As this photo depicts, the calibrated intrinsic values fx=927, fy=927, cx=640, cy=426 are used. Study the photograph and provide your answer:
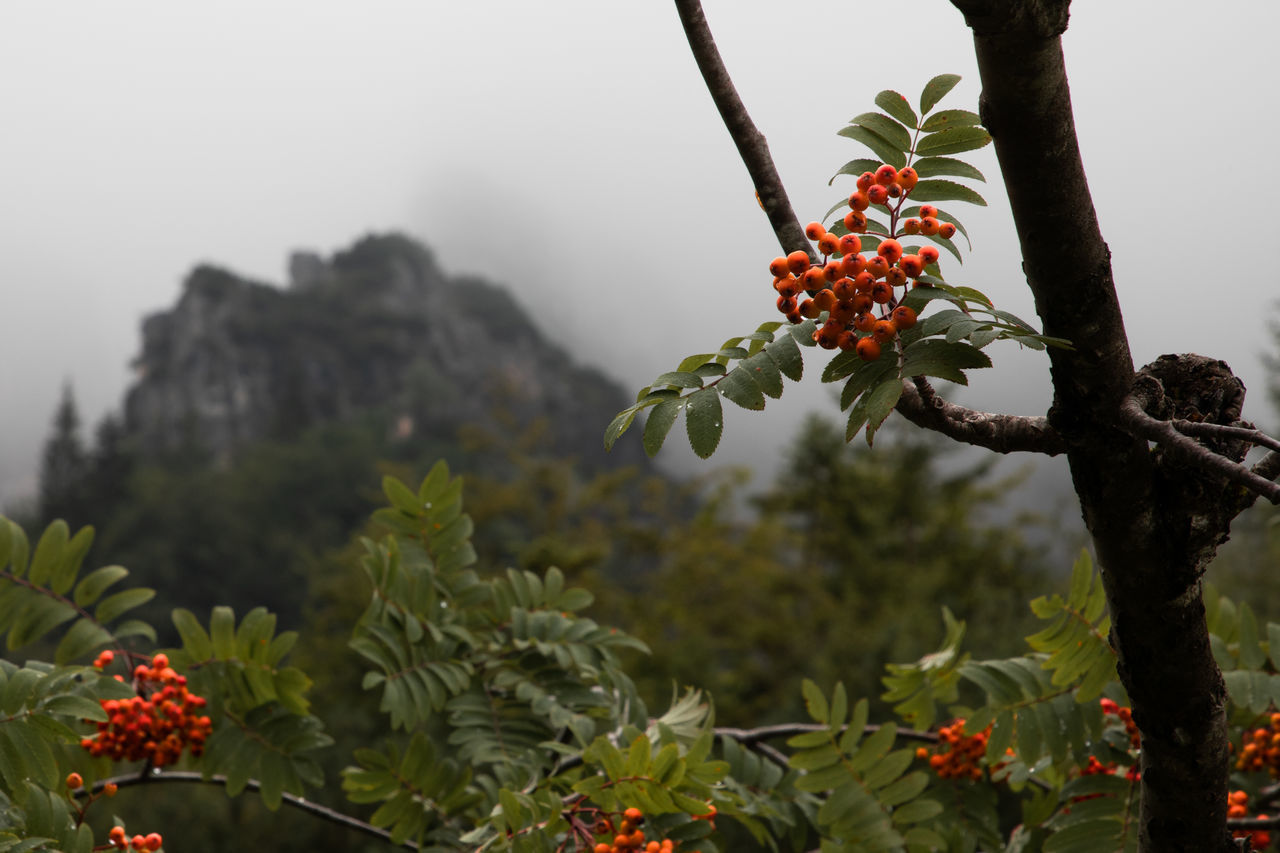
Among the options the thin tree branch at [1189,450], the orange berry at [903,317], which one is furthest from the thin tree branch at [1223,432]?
the orange berry at [903,317]

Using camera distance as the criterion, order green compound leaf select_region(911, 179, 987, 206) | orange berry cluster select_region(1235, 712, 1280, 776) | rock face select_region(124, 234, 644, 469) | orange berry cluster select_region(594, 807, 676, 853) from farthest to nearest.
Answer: rock face select_region(124, 234, 644, 469) → orange berry cluster select_region(1235, 712, 1280, 776) → orange berry cluster select_region(594, 807, 676, 853) → green compound leaf select_region(911, 179, 987, 206)

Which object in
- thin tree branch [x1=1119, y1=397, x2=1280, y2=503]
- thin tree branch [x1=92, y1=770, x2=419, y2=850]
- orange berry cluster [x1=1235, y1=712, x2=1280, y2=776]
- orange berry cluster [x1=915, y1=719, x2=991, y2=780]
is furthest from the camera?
orange berry cluster [x1=915, y1=719, x2=991, y2=780]

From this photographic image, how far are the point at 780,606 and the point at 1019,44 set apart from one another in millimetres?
19967

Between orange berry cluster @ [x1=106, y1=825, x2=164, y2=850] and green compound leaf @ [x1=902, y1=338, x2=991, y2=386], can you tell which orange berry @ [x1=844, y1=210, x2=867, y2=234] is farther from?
orange berry cluster @ [x1=106, y1=825, x2=164, y2=850]

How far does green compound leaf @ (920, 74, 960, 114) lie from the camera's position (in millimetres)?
1248

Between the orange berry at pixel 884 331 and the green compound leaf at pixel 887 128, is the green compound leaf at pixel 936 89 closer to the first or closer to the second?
the green compound leaf at pixel 887 128

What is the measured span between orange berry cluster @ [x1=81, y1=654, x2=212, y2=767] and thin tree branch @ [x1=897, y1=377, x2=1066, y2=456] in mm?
1613

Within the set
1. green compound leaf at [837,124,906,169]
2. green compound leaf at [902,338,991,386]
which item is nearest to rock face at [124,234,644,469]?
green compound leaf at [837,124,906,169]

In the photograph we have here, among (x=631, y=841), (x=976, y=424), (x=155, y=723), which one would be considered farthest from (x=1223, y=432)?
(x=155, y=723)

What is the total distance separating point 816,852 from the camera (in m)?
2.08

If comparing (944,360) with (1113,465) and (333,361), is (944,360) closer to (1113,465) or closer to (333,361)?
(1113,465)

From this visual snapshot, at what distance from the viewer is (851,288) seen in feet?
3.55

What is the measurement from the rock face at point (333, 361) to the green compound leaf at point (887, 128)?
68.8 m

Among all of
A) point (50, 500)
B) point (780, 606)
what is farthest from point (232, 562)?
point (780, 606)
